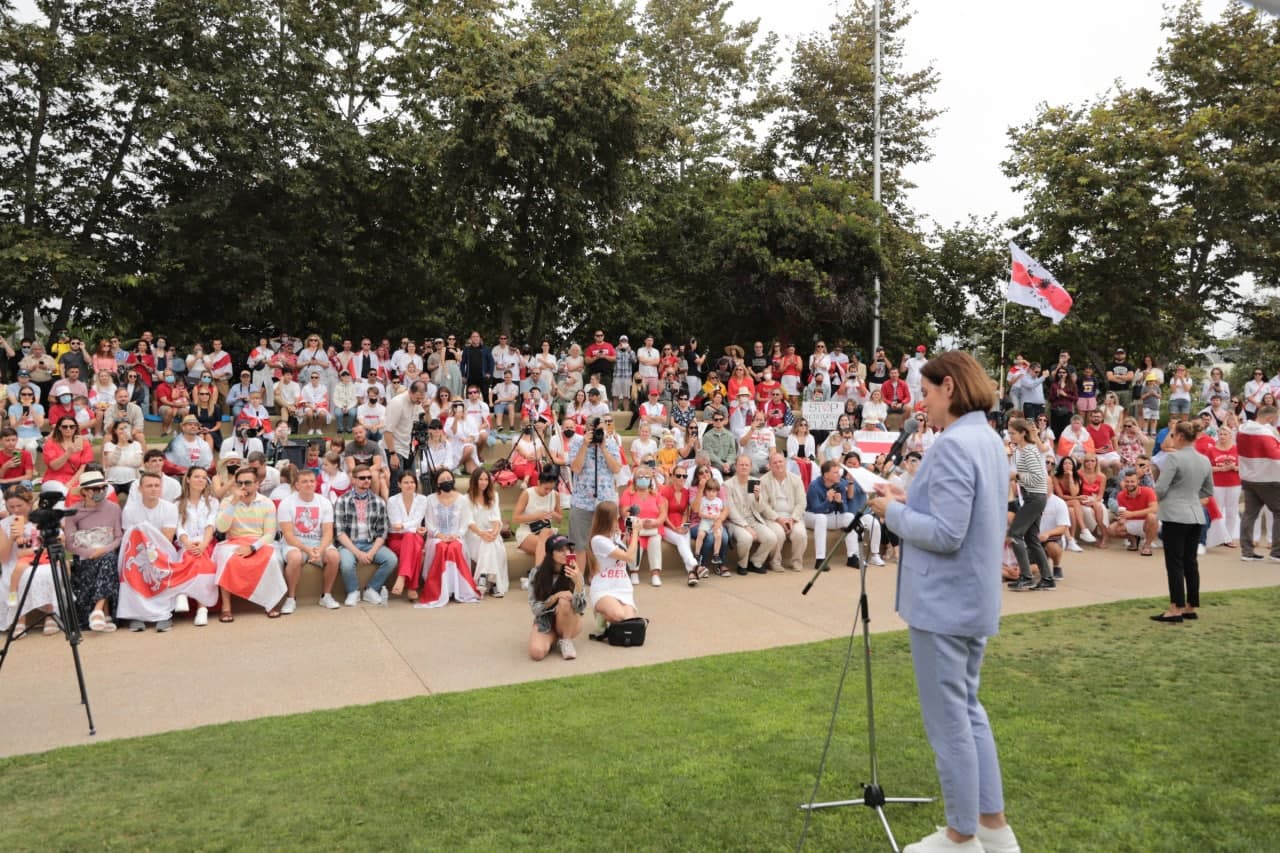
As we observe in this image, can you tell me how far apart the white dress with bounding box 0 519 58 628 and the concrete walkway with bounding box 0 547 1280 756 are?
1.21ft

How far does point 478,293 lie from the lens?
944 inches

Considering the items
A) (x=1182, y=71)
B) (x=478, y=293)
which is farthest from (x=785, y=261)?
(x=1182, y=71)

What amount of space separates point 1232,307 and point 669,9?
18694 mm

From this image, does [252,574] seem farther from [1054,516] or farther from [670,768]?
[1054,516]

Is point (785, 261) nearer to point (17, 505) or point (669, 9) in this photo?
point (669, 9)

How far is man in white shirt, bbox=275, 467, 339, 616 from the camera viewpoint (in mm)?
8609

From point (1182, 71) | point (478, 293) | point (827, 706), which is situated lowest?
point (827, 706)

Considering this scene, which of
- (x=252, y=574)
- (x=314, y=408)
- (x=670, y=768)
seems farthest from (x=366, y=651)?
(x=314, y=408)

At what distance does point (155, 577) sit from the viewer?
796cm

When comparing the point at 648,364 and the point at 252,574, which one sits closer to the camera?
the point at 252,574

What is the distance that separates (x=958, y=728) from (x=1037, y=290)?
14.8 metres

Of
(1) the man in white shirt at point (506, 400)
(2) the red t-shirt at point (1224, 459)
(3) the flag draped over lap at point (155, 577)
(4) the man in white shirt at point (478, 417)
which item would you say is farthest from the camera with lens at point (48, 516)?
(2) the red t-shirt at point (1224, 459)

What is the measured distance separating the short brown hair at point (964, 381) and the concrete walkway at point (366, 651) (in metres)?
4.17

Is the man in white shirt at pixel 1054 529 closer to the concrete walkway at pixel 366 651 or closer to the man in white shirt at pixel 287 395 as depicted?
the concrete walkway at pixel 366 651
